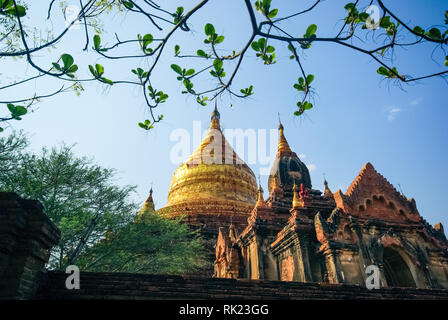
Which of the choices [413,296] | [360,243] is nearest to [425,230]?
[360,243]

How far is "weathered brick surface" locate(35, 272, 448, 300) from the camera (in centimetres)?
548

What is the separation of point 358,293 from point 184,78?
7213 millimetres

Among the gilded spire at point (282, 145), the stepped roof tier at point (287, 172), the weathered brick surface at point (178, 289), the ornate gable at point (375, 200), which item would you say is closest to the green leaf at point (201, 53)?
the weathered brick surface at point (178, 289)

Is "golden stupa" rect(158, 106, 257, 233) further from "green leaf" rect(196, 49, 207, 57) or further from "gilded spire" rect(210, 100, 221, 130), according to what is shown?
"green leaf" rect(196, 49, 207, 57)

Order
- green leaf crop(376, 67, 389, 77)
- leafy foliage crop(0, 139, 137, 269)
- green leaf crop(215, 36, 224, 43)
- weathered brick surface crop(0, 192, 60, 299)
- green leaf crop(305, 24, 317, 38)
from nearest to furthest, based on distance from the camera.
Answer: green leaf crop(305, 24, 317, 38)
green leaf crop(376, 67, 389, 77)
green leaf crop(215, 36, 224, 43)
weathered brick surface crop(0, 192, 60, 299)
leafy foliage crop(0, 139, 137, 269)

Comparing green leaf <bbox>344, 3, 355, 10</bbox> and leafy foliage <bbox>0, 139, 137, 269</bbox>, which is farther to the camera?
leafy foliage <bbox>0, 139, 137, 269</bbox>

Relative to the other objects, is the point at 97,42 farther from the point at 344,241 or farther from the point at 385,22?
the point at 344,241

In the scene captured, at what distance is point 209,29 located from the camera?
346 cm

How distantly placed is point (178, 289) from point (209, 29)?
5185 mm

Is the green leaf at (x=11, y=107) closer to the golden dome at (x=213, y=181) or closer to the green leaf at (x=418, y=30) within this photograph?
the green leaf at (x=418, y=30)

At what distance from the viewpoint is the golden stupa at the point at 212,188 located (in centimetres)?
2352

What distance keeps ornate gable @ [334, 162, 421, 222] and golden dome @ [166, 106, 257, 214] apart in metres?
12.9

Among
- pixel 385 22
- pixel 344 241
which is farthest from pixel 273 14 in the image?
pixel 344 241

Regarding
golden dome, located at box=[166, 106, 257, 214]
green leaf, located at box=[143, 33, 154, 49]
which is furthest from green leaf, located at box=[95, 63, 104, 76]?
golden dome, located at box=[166, 106, 257, 214]
